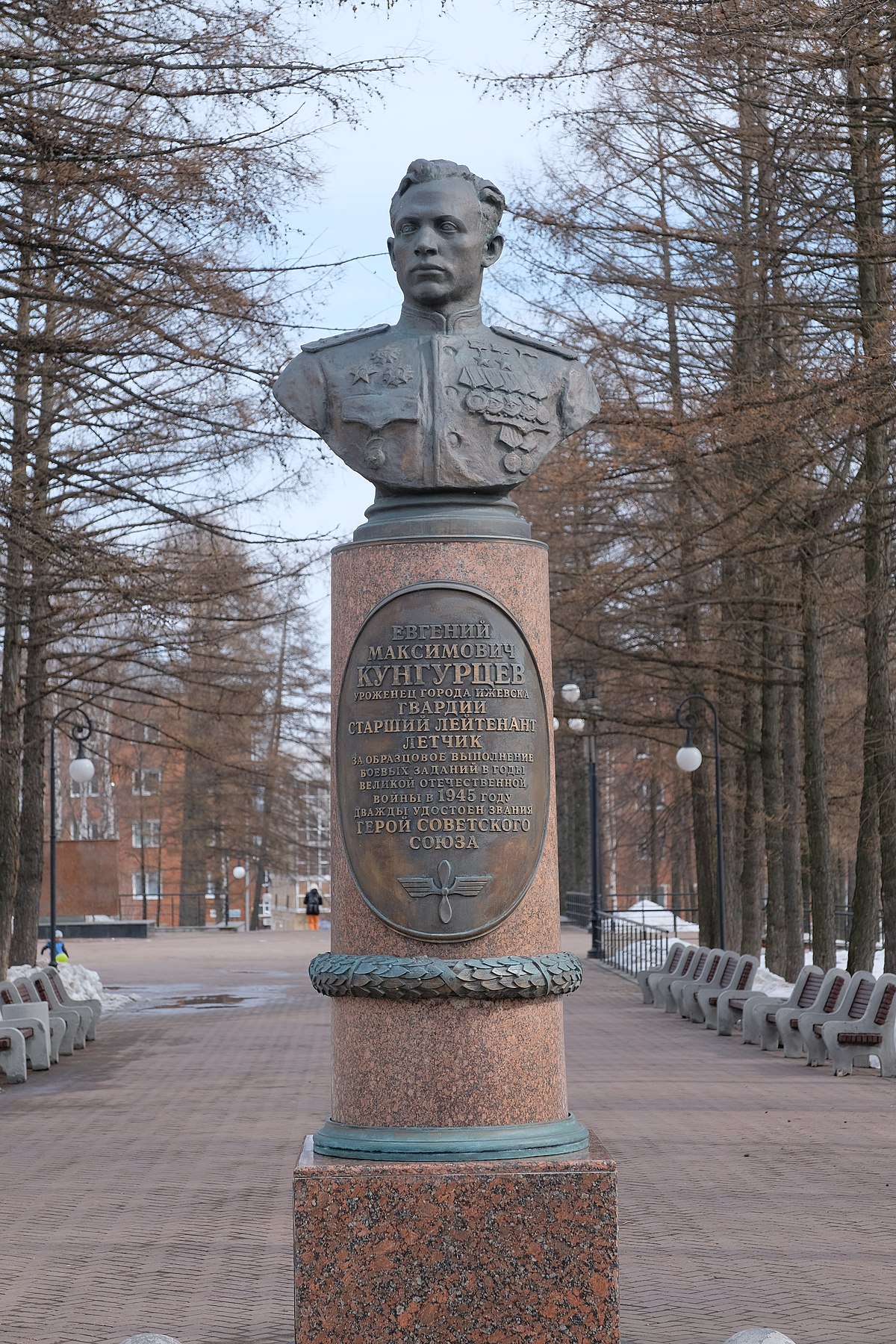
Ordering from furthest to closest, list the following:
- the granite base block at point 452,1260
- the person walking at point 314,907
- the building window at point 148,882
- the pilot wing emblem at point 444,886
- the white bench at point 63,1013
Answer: the building window at point 148,882
the person walking at point 314,907
the white bench at point 63,1013
the pilot wing emblem at point 444,886
the granite base block at point 452,1260

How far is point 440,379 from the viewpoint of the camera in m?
6.52

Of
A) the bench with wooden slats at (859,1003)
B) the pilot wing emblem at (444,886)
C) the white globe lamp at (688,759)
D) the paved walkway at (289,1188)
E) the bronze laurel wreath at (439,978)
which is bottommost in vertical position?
the paved walkway at (289,1188)

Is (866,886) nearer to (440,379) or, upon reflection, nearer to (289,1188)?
(289,1188)

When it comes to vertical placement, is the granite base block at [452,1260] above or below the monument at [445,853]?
below

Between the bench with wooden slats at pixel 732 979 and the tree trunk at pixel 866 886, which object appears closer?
the tree trunk at pixel 866 886

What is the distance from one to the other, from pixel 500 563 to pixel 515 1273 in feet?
8.20

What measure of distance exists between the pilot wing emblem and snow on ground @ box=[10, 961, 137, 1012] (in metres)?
15.6

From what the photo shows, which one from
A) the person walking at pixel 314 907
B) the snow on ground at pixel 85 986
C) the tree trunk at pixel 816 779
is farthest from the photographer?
the person walking at pixel 314 907

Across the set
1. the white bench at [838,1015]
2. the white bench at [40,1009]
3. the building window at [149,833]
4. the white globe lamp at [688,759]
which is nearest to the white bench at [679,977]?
the white globe lamp at [688,759]

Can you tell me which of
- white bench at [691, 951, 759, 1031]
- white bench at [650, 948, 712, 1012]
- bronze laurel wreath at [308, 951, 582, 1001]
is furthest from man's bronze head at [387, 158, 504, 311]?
white bench at [650, 948, 712, 1012]

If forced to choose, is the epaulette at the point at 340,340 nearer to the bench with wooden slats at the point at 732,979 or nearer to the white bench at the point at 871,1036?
the white bench at the point at 871,1036

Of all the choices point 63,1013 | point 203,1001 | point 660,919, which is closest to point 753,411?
point 63,1013

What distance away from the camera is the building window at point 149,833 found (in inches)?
2330

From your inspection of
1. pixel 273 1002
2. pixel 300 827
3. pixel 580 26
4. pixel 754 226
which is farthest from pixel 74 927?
pixel 580 26
